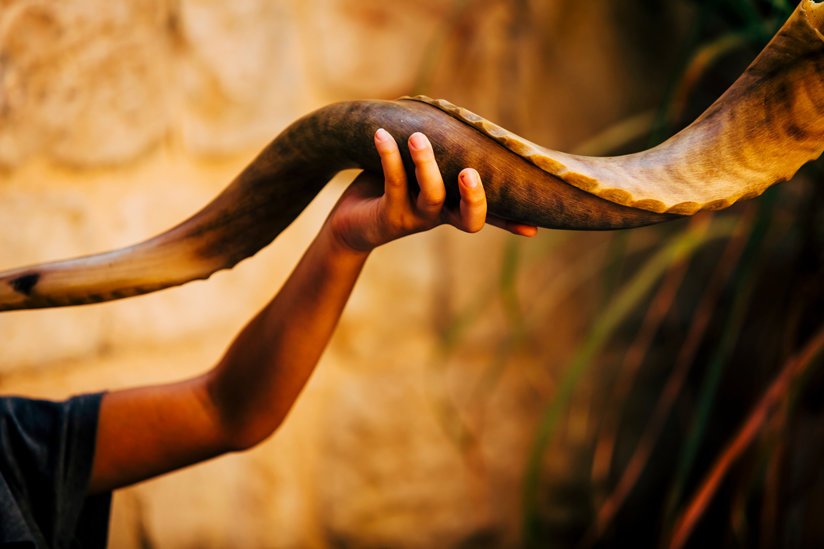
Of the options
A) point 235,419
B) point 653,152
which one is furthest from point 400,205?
point 235,419

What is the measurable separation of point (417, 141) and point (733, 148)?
211mm

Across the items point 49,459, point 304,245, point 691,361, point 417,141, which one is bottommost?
point 49,459

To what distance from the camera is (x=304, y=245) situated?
1.16 m

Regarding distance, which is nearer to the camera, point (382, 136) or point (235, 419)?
point (382, 136)

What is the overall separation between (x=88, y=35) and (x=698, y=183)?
2.64 feet

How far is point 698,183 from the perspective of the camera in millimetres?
453

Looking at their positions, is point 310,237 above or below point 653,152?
below

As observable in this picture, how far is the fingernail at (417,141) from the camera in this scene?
456mm

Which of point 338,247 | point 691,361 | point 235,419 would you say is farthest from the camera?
point 691,361

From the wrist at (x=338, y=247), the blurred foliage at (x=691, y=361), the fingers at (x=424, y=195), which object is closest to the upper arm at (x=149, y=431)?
the wrist at (x=338, y=247)

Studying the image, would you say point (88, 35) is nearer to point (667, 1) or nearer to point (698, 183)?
point (698, 183)

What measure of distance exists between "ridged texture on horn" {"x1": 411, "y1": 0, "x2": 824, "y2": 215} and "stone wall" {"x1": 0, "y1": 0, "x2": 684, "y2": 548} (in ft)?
1.80

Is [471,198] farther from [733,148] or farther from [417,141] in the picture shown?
[733,148]

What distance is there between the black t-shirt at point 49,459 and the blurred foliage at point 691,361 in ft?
1.79
